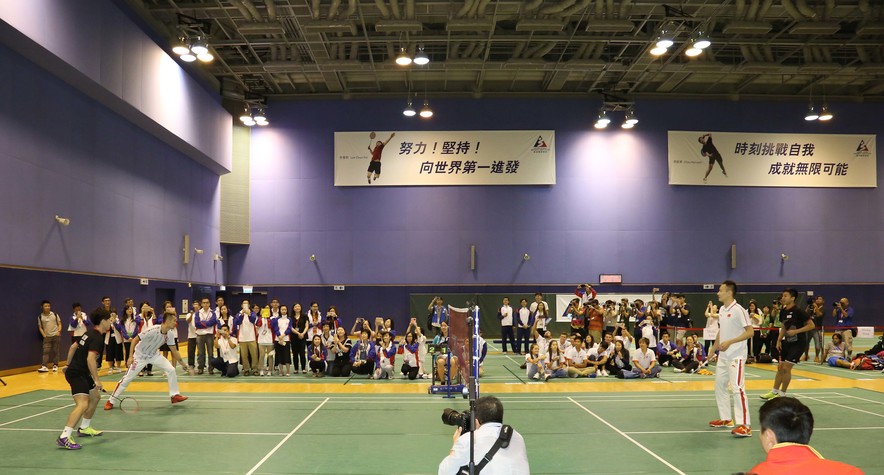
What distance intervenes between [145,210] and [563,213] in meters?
20.8

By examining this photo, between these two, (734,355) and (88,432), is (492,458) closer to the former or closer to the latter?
(734,355)

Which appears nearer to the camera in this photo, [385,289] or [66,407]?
[66,407]

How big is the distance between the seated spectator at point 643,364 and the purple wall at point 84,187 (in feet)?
60.3

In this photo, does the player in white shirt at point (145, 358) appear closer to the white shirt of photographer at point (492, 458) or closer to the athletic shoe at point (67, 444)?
the athletic shoe at point (67, 444)

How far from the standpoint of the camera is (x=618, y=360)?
1977 centimetres

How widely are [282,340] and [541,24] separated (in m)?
16.6

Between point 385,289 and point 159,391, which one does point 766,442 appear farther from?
point 385,289

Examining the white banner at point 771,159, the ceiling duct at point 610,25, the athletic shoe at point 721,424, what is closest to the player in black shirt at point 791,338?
the athletic shoe at point 721,424

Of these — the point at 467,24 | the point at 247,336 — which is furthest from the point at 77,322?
the point at 467,24

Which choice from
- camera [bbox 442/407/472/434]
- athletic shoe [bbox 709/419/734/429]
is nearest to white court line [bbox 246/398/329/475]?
camera [bbox 442/407/472/434]

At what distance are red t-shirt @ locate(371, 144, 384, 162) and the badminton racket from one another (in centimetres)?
2217

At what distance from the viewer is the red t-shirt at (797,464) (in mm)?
3264

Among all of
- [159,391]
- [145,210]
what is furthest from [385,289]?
[159,391]

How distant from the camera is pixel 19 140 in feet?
61.4
